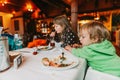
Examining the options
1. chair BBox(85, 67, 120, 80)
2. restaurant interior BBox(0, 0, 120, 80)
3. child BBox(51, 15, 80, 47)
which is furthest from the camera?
restaurant interior BBox(0, 0, 120, 80)

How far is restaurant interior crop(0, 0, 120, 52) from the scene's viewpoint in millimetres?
7336

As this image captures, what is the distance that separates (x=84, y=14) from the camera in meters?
8.76

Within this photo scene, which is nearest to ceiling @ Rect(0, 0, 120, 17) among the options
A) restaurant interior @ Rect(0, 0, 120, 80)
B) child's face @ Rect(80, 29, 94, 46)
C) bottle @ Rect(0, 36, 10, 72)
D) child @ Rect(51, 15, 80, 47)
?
restaurant interior @ Rect(0, 0, 120, 80)

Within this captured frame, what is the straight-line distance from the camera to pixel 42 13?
9.29 meters

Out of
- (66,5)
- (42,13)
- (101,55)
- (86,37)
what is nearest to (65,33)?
(86,37)

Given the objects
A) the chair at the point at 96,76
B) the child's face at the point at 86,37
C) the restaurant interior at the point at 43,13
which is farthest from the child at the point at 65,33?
the restaurant interior at the point at 43,13

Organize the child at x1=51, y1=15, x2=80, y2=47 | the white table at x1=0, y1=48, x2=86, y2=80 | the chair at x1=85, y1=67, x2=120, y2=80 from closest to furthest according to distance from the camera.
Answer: the white table at x1=0, y1=48, x2=86, y2=80
the chair at x1=85, y1=67, x2=120, y2=80
the child at x1=51, y1=15, x2=80, y2=47

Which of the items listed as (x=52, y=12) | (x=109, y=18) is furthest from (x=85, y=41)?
(x=109, y=18)

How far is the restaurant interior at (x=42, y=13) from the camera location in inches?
289

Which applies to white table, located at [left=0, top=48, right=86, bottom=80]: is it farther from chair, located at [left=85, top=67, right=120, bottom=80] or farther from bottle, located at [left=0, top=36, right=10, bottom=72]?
chair, located at [left=85, top=67, right=120, bottom=80]

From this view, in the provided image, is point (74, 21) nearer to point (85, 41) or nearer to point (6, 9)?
point (85, 41)

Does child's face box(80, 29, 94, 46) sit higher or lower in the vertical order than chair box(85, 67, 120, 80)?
higher

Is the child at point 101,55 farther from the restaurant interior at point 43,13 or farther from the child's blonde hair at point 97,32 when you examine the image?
the restaurant interior at point 43,13

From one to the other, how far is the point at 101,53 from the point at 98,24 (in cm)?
27
